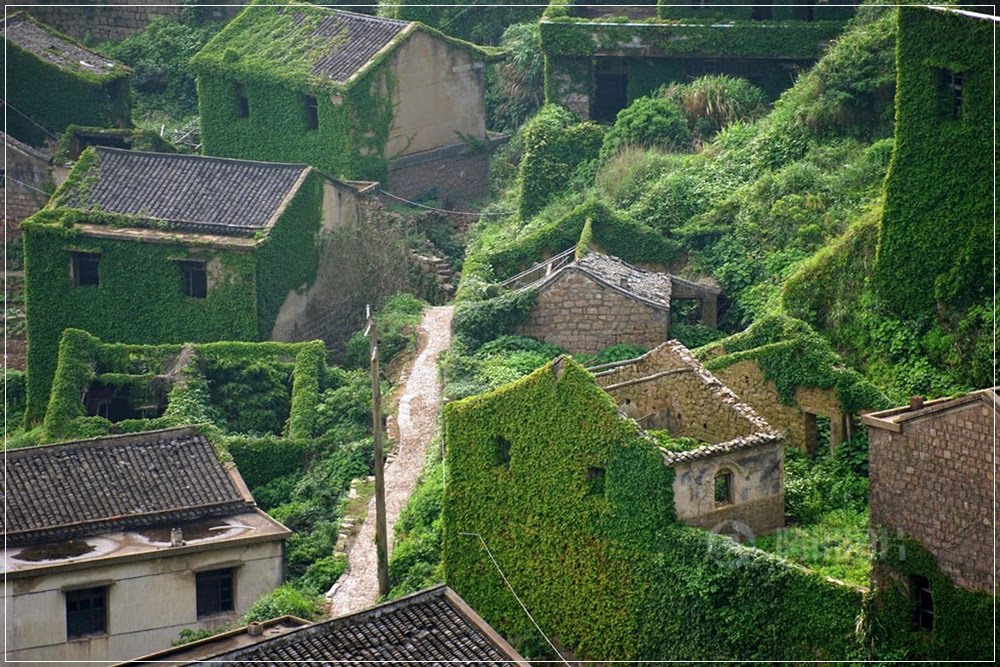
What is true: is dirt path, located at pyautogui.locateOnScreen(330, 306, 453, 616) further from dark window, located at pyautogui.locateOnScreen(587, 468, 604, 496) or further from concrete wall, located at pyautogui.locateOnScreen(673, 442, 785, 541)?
concrete wall, located at pyautogui.locateOnScreen(673, 442, 785, 541)

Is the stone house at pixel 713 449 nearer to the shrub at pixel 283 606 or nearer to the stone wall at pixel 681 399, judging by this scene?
the stone wall at pixel 681 399

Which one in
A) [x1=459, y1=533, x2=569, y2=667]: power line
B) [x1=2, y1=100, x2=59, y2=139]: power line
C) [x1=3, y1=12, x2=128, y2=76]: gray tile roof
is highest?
[x1=3, y1=12, x2=128, y2=76]: gray tile roof

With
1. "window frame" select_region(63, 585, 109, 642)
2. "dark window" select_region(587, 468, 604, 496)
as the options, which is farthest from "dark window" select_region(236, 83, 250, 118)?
"dark window" select_region(587, 468, 604, 496)

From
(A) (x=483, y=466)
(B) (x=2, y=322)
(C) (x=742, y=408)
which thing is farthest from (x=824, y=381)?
(B) (x=2, y=322)

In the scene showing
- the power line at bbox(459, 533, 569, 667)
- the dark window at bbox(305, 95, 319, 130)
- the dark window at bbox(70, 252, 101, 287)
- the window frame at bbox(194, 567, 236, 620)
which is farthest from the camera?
the dark window at bbox(305, 95, 319, 130)

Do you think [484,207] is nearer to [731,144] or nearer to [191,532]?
[731,144]

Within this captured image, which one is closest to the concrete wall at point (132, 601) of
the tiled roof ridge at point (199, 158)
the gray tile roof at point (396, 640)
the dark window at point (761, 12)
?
the gray tile roof at point (396, 640)
